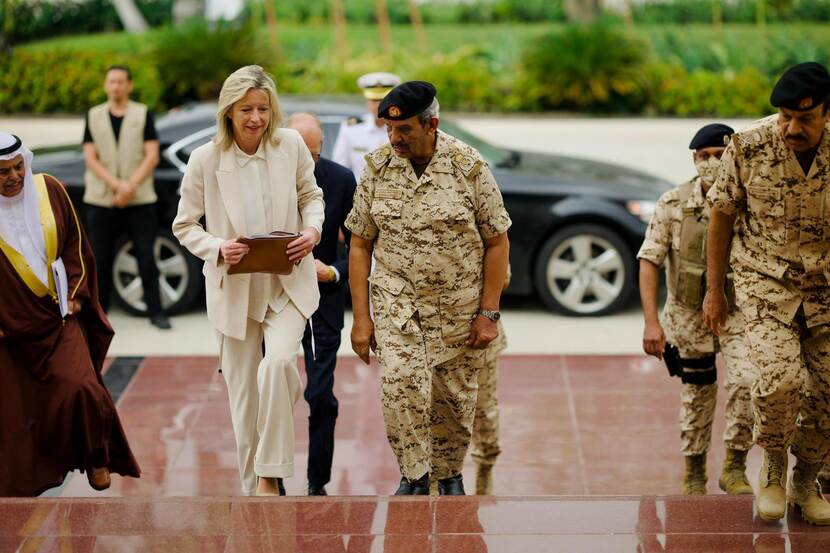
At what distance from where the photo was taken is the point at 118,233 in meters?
9.52

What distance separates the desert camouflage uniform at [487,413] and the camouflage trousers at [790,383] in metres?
1.48

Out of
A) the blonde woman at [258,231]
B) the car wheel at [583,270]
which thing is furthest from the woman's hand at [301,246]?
the car wheel at [583,270]

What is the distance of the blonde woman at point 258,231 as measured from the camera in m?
5.42

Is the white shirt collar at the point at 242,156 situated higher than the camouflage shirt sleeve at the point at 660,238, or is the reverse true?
the white shirt collar at the point at 242,156

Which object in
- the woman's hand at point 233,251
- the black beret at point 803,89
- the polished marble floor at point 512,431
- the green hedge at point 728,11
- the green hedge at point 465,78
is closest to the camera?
the black beret at point 803,89

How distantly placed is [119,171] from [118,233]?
1.59 ft

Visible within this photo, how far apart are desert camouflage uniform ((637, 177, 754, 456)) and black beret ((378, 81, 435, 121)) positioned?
1430 mm

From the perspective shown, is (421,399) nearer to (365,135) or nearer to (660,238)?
(660,238)

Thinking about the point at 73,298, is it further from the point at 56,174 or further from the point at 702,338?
the point at 56,174

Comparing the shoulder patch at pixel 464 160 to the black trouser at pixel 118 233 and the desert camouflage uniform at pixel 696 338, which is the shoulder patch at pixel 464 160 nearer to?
the desert camouflage uniform at pixel 696 338

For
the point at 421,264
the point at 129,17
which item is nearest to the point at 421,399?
the point at 421,264

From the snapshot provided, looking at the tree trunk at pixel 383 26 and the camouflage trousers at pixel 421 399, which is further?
the tree trunk at pixel 383 26

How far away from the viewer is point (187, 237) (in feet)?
17.9

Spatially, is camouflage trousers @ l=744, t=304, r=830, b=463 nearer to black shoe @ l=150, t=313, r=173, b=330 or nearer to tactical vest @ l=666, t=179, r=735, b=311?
tactical vest @ l=666, t=179, r=735, b=311
